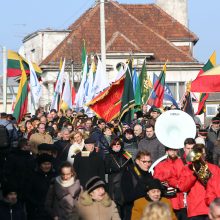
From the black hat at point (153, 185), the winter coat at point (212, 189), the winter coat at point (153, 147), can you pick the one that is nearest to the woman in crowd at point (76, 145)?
the winter coat at point (153, 147)

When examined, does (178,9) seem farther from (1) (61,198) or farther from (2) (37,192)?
(1) (61,198)

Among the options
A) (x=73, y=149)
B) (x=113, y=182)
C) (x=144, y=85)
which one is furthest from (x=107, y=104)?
(x=113, y=182)

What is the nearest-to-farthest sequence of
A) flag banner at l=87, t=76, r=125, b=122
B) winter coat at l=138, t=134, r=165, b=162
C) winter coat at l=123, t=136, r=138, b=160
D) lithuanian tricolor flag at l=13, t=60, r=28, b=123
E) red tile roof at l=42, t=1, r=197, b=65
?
winter coat at l=138, t=134, r=165, b=162 < winter coat at l=123, t=136, r=138, b=160 < flag banner at l=87, t=76, r=125, b=122 < lithuanian tricolor flag at l=13, t=60, r=28, b=123 < red tile roof at l=42, t=1, r=197, b=65

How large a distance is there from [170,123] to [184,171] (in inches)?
80.2

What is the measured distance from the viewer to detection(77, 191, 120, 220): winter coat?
1235cm

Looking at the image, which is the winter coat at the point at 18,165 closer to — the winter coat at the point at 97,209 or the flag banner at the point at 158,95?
the winter coat at the point at 97,209

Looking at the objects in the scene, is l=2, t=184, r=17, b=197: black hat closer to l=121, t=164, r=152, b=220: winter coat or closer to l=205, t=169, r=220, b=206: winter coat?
l=121, t=164, r=152, b=220: winter coat

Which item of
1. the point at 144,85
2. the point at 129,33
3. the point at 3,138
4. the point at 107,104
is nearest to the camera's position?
the point at 3,138

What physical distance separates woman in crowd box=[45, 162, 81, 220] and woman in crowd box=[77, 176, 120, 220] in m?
1.70

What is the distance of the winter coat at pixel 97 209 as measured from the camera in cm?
1235

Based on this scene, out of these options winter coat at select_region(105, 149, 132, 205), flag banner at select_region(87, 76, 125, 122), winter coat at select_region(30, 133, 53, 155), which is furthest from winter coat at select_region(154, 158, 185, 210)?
flag banner at select_region(87, 76, 125, 122)

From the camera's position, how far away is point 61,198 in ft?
46.7

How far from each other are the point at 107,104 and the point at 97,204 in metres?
12.7

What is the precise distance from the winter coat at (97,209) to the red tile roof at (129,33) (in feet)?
181
